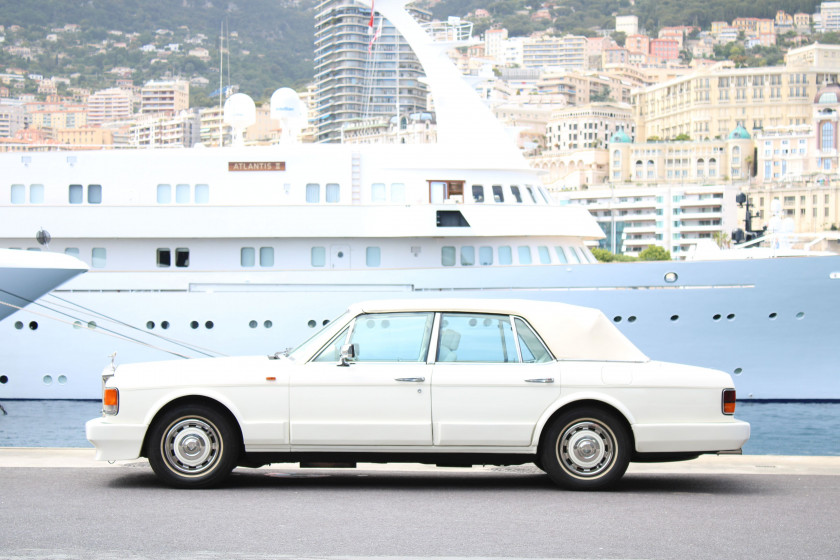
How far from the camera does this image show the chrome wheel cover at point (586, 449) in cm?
808

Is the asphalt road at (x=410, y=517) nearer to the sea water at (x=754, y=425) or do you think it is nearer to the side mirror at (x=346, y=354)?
the side mirror at (x=346, y=354)

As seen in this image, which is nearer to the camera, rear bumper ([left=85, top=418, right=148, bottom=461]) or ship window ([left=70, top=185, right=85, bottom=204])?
rear bumper ([left=85, top=418, right=148, bottom=461])

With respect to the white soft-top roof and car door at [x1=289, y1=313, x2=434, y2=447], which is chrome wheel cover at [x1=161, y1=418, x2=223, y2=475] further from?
the white soft-top roof

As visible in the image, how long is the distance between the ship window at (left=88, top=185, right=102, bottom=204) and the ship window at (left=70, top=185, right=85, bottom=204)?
0.52 ft

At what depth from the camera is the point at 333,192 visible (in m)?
22.1

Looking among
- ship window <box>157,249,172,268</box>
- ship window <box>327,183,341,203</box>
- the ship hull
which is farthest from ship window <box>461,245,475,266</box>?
ship window <box>157,249,172,268</box>

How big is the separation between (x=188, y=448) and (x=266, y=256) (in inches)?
546

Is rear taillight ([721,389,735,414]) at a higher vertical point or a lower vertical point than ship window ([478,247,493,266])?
lower

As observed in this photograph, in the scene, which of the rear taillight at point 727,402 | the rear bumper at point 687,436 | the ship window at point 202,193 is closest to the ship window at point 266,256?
the ship window at point 202,193

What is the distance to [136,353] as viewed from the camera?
844 inches

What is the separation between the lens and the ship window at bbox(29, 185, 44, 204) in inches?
871

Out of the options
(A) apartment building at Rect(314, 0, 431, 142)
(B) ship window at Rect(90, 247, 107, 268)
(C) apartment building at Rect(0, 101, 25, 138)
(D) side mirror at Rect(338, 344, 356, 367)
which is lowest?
(D) side mirror at Rect(338, 344, 356, 367)

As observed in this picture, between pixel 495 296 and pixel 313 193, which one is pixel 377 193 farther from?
pixel 495 296

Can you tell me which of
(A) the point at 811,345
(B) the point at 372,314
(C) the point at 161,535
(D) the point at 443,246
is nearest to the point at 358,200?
(D) the point at 443,246
